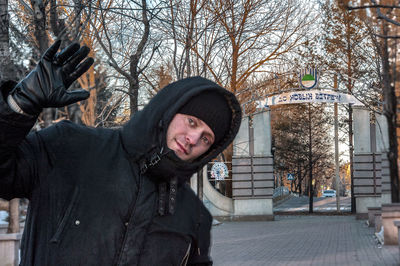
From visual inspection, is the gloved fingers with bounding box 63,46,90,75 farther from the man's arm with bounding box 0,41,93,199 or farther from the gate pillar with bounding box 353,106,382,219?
the gate pillar with bounding box 353,106,382,219

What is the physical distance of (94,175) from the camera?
85.6 inches

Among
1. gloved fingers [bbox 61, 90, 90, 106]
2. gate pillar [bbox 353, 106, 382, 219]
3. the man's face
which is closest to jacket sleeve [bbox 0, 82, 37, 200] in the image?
gloved fingers [bbox 61, 90, 90, 106]

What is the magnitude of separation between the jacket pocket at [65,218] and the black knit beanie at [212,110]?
619 mm

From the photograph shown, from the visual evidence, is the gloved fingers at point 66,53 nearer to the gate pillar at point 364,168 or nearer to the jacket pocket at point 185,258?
the jacket pocket at point 185,258

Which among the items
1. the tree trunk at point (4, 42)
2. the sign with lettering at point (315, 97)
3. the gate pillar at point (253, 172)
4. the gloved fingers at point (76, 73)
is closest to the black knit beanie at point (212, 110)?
the gloved fingers at point (76, 73)

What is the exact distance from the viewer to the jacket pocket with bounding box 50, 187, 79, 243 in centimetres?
205

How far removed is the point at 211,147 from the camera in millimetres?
2674

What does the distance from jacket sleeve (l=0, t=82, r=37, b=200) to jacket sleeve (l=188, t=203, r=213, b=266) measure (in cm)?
80

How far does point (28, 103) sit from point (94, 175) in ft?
1.50

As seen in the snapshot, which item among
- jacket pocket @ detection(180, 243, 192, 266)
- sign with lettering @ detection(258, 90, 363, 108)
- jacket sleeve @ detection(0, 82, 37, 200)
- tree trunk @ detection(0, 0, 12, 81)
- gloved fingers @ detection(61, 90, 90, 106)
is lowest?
jacket pocket @ detection(180, 243, 192, 266)

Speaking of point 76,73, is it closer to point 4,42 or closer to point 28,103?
point 28,103

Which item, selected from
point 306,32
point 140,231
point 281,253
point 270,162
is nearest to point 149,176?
point 140,231

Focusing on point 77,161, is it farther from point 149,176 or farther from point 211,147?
point 211,147

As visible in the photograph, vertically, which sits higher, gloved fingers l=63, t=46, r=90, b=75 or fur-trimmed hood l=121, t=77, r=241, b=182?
gloved fingers l=63, t=46, r=90, b=75
